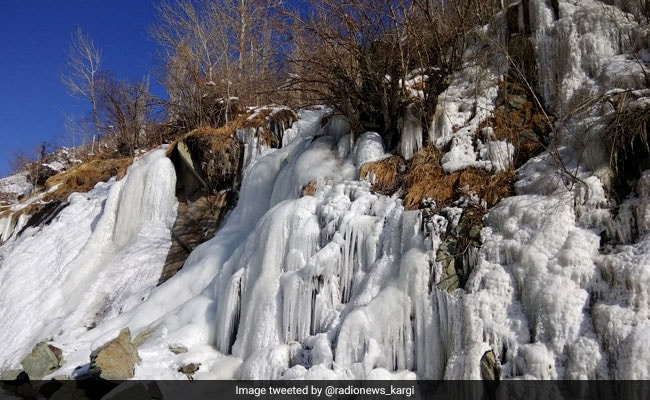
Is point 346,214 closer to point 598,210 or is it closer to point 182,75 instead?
point 598,210

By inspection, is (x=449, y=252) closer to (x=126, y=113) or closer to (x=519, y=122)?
(x=519, y=122)

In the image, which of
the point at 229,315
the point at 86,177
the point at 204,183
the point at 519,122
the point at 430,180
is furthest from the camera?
the point at 86,177

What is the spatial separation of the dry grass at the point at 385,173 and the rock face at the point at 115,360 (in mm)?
3442

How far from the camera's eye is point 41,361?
5.67 m

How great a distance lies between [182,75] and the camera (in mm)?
14703

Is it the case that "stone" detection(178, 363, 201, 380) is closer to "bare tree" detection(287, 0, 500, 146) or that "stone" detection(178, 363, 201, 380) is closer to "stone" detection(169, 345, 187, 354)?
"stone" detection(169, 345, 187, 354)

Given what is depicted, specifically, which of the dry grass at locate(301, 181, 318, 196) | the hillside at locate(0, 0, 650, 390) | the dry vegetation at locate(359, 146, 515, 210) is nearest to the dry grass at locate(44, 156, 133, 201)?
the hillside at locate(0, 0, 650, 390)

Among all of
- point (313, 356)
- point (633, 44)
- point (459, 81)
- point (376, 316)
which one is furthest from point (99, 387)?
point (633, 44)

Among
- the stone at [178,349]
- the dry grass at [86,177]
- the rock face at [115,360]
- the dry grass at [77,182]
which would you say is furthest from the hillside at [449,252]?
the dry grass at [86,177]

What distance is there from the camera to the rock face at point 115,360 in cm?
488

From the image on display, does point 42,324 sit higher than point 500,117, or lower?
lower

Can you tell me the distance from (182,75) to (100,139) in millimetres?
6077

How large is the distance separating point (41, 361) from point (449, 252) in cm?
507

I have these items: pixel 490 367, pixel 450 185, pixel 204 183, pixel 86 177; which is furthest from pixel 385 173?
pixel 86 177
